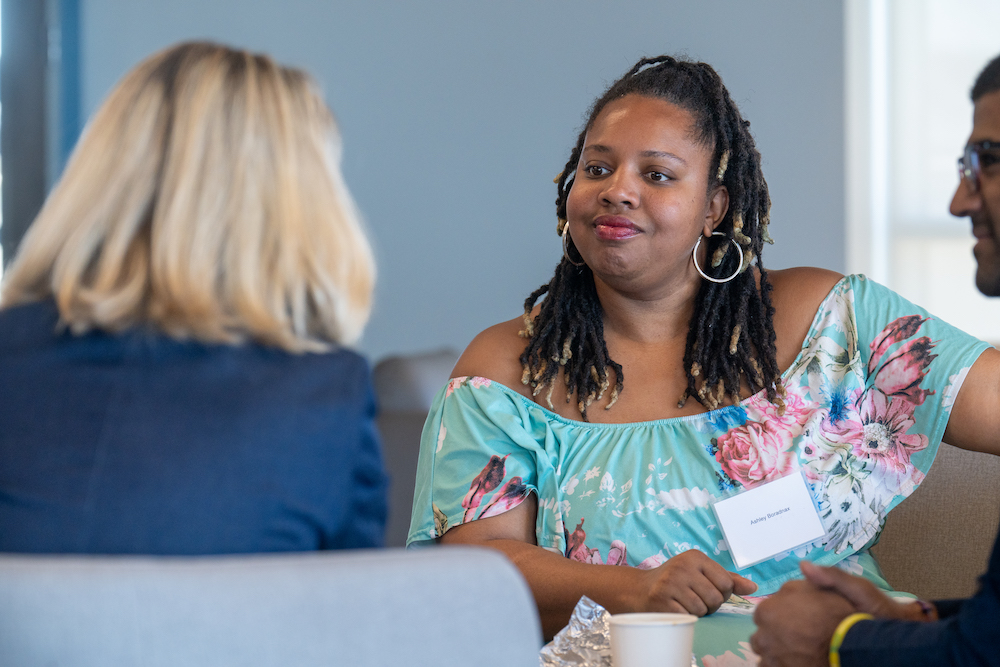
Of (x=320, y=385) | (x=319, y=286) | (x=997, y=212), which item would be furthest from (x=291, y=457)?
(x=997, y=212)

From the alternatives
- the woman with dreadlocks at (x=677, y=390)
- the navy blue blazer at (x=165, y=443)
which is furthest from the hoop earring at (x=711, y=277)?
the navy blue blazer at (x=165, y=443)

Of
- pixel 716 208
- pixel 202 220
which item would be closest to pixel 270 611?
pixel 202 220

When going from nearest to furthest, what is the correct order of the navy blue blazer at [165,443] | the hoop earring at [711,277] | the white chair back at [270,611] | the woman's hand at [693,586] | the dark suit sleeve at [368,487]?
the white chair back at [270,611] < the navy blue blazer at [165,443] < the dark suit sleeve at [368,487] < the woman's hand at [693,586] < the hoop earring at [711,277]

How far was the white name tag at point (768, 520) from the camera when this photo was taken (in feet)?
5.33

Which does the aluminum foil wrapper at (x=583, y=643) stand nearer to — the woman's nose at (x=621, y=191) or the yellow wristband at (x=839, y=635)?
the yellow wristband at (x=839, y=635)

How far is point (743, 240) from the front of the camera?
1.88 m

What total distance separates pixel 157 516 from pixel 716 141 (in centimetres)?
135

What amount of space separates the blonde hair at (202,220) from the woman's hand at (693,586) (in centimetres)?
63

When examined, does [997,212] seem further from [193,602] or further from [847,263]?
[847,263]

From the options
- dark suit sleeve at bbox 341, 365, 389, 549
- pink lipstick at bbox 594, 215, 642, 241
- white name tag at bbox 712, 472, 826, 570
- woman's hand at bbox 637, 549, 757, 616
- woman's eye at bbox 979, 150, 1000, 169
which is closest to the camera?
dark suit sleeve at bbox 341, 365, 389, 549

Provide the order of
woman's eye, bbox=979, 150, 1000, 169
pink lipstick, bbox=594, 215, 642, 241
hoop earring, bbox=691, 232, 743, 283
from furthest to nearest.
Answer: hoop earring, bbox=691, 232, 743, 283 < pink lipstick, bbox=594, 215, 642, 241 < woman's eye, bbox=979, 150, 1000, 169

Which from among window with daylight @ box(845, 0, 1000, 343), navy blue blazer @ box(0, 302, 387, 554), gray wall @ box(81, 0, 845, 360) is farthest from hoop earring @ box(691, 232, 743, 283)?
window with daylight @ box(845, 0, 1000, 343)

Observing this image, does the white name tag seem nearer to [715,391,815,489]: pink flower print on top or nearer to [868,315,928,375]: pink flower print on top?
[715,391,815,489]: pink flower print on top

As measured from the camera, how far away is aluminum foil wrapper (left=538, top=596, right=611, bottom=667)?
1192mm
